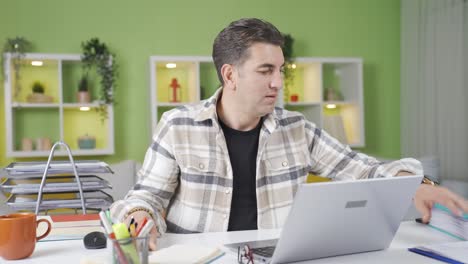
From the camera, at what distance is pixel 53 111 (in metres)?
4.19

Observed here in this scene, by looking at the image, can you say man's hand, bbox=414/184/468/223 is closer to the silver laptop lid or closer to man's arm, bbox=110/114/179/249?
the silver laptop lid

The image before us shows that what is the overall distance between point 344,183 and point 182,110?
3.18ft

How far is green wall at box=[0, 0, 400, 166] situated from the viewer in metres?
4.21

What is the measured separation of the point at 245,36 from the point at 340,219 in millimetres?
875

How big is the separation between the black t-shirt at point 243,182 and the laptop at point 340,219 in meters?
0.56

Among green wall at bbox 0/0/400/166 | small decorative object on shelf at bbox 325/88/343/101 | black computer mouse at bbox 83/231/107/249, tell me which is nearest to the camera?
black computer mouse at bbox 83/231/107/249

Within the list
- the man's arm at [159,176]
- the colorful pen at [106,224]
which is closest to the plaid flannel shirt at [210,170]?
the man's arm at [159,176]

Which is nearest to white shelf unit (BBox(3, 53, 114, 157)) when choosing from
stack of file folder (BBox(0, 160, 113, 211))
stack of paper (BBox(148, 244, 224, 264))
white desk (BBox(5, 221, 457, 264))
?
stack of file folder (BBox(0, 160, 113, 211))

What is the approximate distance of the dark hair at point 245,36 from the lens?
6.05 feet

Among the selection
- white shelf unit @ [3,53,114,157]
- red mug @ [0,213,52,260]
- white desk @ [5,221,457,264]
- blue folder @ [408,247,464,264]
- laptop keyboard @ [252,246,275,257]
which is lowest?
white desk @ [5,221,457,264]

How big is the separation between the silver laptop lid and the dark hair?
2.63ft

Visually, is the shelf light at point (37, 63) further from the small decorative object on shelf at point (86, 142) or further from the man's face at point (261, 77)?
the man's face at point (261, 77)

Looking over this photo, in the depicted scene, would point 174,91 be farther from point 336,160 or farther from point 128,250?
point 128,250

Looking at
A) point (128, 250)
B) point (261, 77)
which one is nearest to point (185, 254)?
point (128, 250)
